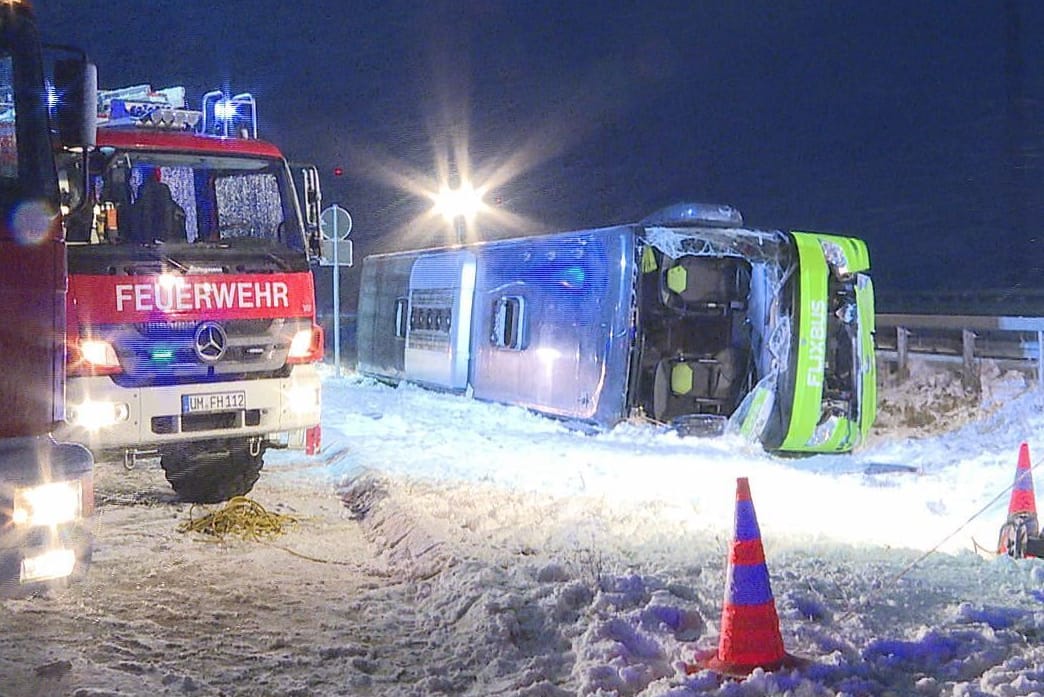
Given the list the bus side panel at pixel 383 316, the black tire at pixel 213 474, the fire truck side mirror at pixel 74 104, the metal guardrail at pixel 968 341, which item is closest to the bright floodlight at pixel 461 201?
the bus side panel at pixel 383 316

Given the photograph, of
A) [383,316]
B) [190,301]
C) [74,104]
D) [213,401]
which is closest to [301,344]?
[213,401]

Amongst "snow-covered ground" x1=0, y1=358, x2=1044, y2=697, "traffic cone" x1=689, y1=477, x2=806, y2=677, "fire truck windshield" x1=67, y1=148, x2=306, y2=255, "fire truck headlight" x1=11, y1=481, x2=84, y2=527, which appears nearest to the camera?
"traffic cone" x1=689, y1=477, x2=806, y2=677

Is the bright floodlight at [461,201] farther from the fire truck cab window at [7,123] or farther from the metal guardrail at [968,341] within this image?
the fire truck cab window at [7,123]

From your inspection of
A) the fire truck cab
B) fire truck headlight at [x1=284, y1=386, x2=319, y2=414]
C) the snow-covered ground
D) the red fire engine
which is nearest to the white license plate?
the fire truck cab

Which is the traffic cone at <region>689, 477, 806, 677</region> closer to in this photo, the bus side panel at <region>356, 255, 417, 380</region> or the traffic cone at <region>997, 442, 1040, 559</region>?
the traffic cone at <region>997, 442, 1040, 559</region>

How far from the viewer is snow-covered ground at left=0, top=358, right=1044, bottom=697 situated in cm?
482

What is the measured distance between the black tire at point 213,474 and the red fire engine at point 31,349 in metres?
3.79

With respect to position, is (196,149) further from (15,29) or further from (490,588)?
(490,588)

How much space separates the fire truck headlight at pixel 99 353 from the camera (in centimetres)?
754

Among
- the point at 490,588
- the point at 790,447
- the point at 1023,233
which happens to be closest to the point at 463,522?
the point at 490,588

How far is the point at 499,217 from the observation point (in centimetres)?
6712

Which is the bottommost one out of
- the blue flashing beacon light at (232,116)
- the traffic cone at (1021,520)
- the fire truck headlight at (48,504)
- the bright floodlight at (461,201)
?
the traffic cone at (1021,520)

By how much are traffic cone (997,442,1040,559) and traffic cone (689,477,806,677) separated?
249 centimetres

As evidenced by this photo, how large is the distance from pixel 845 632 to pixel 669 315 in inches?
302
